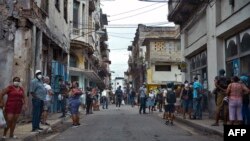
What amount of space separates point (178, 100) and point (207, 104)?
53.2 inches

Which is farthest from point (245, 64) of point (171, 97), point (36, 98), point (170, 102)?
point (36, 98)

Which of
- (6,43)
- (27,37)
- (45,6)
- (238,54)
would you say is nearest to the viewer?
(6,43)

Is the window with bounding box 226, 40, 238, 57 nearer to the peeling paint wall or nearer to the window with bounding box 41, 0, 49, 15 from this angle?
the peeling paint wall

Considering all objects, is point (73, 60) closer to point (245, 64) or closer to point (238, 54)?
point (238, 54)

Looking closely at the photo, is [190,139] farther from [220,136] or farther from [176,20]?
[176,20]

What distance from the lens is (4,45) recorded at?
1539 centimetres

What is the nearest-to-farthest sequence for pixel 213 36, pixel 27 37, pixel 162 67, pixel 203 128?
1. pixel 203 128
2. pixel 27 37
3. pixel 213 36
4. pixel 162 67

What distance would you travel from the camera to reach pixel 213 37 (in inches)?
801

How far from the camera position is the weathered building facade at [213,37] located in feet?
55.9

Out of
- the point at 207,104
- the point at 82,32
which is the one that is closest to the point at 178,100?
the point at 207,104

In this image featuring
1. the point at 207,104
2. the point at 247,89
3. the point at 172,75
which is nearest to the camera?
the point at 247,89

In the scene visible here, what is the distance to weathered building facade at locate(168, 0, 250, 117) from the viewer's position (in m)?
17.0

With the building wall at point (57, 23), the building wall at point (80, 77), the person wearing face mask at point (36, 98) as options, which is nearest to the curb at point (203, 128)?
the person wearing face mask at point (36, 98)

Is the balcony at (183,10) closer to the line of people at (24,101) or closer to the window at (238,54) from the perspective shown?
the window at (238,54)
